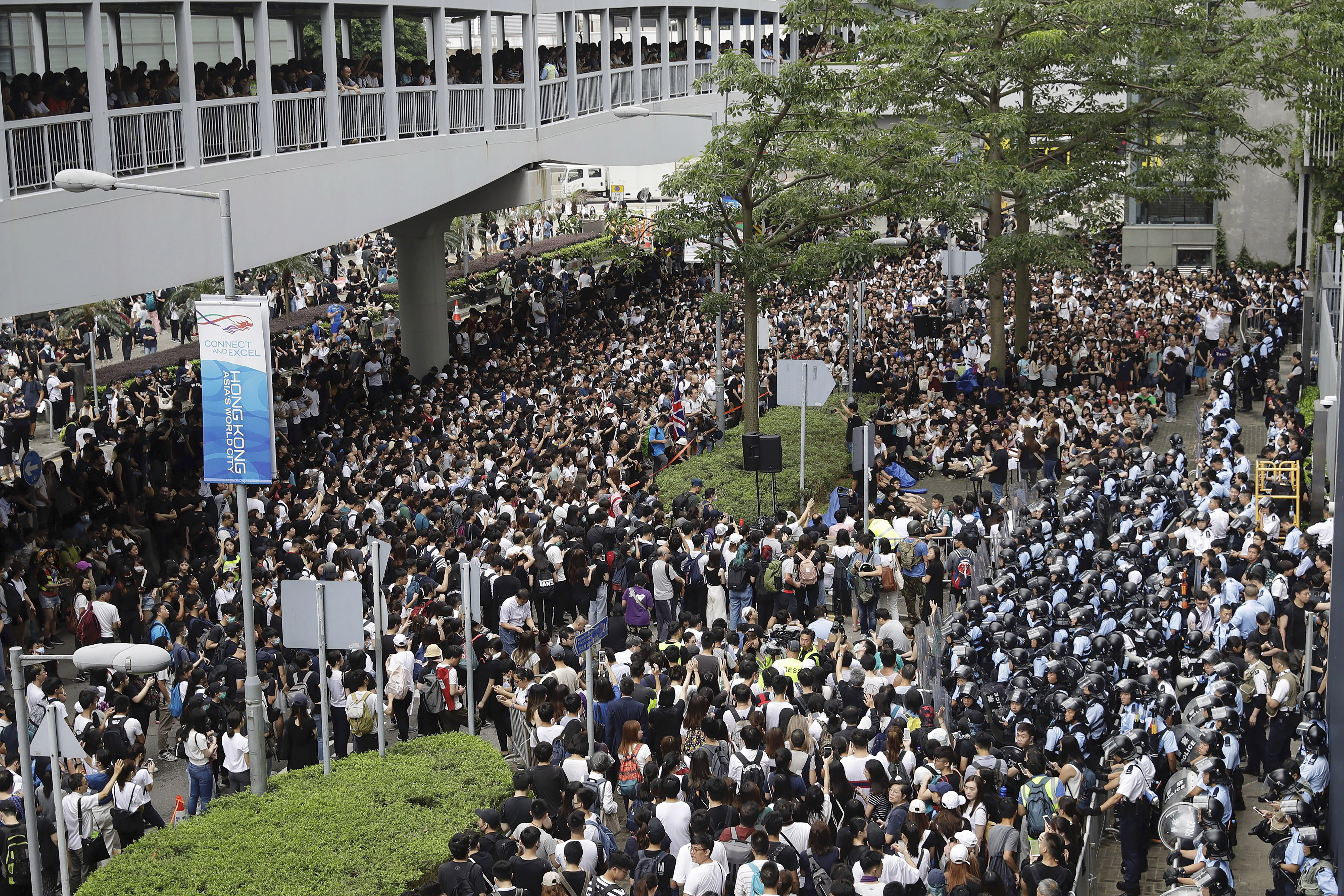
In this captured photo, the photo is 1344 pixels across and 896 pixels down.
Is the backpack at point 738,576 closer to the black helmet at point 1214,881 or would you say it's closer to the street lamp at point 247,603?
the street lamp at point 247,603

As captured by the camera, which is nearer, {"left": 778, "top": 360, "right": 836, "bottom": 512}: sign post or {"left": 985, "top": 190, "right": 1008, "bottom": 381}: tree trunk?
{"left": 778, "top": 360, "right": 836, "bottom": 512}: sign post

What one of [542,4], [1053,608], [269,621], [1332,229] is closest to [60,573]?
[269,621]

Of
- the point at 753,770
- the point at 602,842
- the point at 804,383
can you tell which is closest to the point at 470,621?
the point at 602,842

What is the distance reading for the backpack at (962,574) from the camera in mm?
16312

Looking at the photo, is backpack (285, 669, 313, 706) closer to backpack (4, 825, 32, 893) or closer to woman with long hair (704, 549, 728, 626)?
backpack (4, 825, 32, 893)

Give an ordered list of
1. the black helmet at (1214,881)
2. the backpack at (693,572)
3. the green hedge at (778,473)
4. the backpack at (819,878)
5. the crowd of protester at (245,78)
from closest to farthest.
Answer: the black helmet at (1214,881) < the backpack at (819,878) < the backpack at (693,572) < the crowd of protester at (245,78) < the green hedge at (778,473)

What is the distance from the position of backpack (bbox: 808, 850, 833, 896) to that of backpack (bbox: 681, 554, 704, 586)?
7.27m

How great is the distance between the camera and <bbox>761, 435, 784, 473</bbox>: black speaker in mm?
19562

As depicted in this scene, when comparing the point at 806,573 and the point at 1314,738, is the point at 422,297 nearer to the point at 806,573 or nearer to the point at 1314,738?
the point at 806,573

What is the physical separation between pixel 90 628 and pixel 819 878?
31.8 feet

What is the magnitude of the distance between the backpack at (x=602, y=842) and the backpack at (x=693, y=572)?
6.51m

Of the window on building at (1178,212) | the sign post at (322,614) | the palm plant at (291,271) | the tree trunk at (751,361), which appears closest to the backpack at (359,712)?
the sign post at (322,614)

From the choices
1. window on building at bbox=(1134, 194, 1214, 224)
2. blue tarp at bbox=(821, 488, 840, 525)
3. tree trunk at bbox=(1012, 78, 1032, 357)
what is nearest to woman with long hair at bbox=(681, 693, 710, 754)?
blue tarp at bbox=(821, 488, 840, 525)

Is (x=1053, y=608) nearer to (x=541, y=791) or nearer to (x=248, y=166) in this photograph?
(x=541, y=791)
